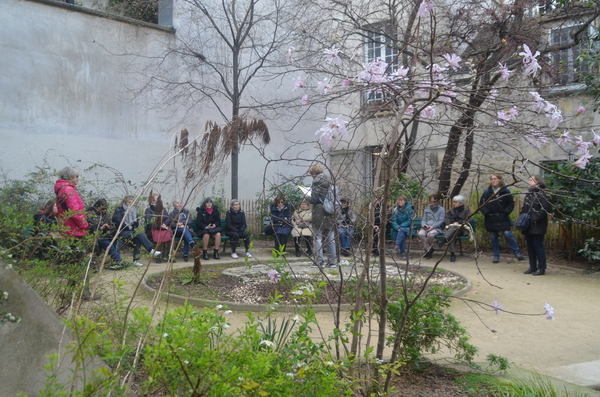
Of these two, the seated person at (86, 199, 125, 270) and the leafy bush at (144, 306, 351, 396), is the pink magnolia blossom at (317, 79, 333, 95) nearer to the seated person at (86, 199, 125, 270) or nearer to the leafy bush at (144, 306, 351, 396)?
the seated person at (86, 199, 125, 270)

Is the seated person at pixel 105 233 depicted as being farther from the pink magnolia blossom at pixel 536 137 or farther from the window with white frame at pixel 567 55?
the window with white frame at pixel 567 55

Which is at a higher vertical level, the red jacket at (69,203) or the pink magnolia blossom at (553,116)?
the pink magnolia blossom at (553,116)

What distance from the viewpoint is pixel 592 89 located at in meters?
10.8

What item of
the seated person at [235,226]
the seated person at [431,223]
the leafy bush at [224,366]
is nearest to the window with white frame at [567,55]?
the seated person at [431,223]

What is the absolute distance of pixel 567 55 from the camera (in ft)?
47.6

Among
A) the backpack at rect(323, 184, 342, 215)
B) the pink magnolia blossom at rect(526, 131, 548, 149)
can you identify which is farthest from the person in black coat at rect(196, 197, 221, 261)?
the pink magnolia blossom at rect(526, 131, 548, 149)

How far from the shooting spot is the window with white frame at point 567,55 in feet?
41.5

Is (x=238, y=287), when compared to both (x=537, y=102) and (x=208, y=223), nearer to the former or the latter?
(x=208, y=223)

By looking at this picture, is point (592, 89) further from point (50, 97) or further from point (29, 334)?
point (50, 97)

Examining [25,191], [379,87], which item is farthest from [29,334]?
[25,191]

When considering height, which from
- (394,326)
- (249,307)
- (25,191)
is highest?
(25,191)

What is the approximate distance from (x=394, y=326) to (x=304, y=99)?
6.11 ft

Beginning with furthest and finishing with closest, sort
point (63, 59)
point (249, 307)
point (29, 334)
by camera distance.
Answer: point (63, 59) → point (249, 307) → point (29, 334)

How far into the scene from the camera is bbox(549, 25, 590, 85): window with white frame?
12.6 meters
